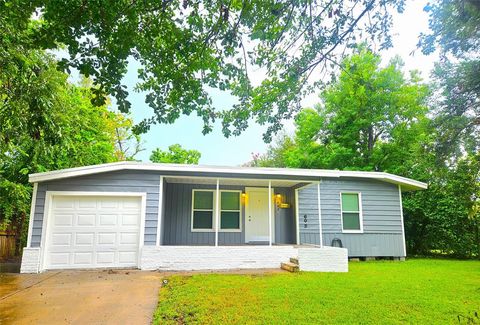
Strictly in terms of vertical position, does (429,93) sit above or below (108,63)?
above

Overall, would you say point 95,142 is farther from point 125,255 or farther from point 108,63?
point 108,63

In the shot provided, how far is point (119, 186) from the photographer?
8.36 meters

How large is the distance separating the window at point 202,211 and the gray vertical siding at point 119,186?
1.89 m

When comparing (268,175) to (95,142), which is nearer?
(268,175)

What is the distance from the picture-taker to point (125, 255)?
26.8 feet

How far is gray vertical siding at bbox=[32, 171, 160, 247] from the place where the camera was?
8.00 metres

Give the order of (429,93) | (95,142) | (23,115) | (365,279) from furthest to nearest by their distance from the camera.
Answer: (95,142) < (429,93) < (365,279) < (23,115)

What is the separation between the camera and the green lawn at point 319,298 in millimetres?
3976

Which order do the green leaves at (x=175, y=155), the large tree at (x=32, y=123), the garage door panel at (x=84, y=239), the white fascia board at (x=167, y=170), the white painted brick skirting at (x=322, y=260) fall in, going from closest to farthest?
the large tree at (x=32, y=123) < the white painted brick skirting at (x=322, y=260) < the white fascia board at (x=167, y=170) < the garage door panel at (x=84, y=239) < the green leaves at (x=175, y=155)

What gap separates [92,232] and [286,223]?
6.05 meters

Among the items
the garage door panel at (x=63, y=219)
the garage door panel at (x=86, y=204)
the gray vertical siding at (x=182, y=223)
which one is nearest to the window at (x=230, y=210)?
the gray vertical siding at (x=182, y=223)

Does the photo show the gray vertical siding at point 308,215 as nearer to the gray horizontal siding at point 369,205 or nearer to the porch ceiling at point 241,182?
the gray horizontal siding at point 369,205

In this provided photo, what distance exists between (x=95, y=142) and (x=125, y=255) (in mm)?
7894

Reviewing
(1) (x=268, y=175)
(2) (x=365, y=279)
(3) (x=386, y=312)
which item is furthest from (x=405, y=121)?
(3) (x=386, y=312)
